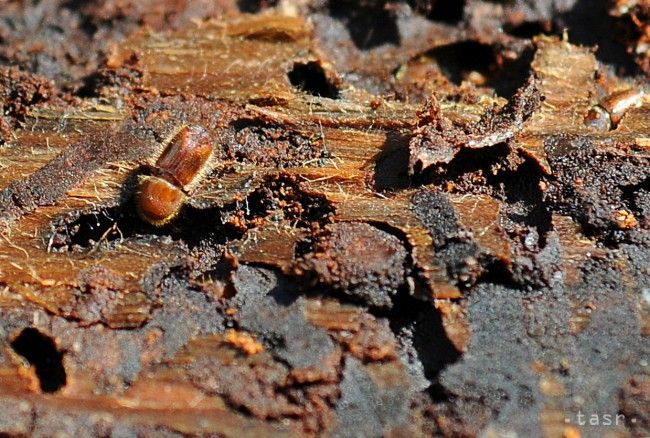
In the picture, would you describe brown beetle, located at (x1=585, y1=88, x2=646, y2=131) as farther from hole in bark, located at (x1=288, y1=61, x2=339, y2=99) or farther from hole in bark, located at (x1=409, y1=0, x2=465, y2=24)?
hole in bark, located at (x1=288, y1=61, x2=339, y2=99)

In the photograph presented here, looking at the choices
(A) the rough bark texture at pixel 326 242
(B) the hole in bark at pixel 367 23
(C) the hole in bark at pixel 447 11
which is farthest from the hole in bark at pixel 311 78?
(C) the hole in bark at pixel 447 11

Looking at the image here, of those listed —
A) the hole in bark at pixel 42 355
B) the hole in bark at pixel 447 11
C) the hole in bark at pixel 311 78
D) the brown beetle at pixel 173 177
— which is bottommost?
the hole in bark at pixel 42 355

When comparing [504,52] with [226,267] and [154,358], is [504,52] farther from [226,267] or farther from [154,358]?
[154,358]

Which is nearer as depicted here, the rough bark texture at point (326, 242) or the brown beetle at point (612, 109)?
the rough bark texture at point (326, 242)

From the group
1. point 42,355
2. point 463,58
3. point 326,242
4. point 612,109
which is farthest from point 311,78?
point 42,355

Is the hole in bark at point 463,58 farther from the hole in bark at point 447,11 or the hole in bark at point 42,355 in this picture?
the hole in bark at point 42,355

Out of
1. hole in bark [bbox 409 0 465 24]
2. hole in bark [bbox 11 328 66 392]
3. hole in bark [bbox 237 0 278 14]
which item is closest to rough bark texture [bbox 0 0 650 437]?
hole in bark [bbox 11 328 66 392]
